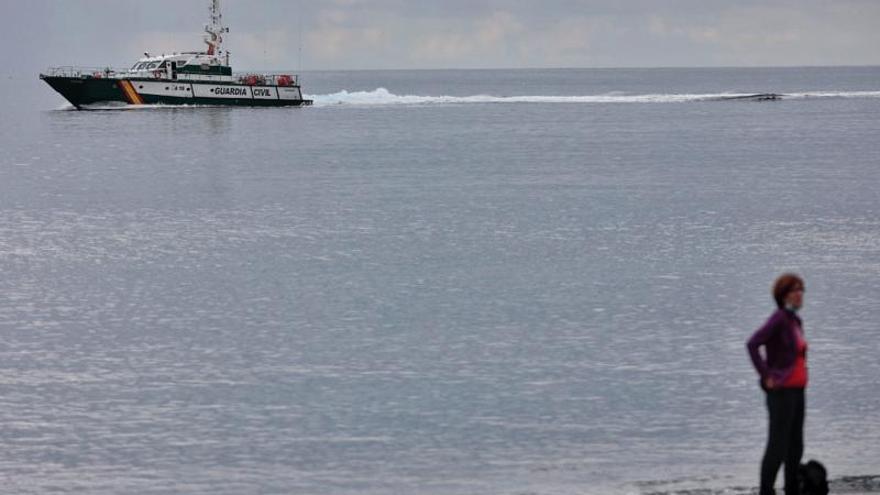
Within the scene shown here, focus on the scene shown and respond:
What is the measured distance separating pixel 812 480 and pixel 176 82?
363ft

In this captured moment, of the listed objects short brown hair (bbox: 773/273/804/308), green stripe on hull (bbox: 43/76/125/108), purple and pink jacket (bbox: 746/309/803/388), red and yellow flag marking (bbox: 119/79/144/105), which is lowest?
purple and pink jacket (bbox: 746/309/803/388)

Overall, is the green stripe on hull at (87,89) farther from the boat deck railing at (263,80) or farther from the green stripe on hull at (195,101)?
the boat deck railing at (263,80)

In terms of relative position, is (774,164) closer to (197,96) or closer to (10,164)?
(10,164)

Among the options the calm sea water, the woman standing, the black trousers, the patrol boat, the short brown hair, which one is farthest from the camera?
the patrol boat

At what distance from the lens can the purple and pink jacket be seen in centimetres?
1286

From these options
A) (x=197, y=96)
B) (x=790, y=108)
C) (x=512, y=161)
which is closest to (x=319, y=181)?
(x=512, y=161)

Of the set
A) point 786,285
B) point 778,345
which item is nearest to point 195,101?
point 778,345

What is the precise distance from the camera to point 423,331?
1085 inches

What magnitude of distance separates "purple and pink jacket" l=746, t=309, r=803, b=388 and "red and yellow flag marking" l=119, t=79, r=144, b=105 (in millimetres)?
112921

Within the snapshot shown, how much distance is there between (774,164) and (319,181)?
92.1 feet

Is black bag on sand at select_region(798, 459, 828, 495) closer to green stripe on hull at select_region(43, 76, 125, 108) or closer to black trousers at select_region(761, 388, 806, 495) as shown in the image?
black trousers at select_region(761, 388, 806, 495)

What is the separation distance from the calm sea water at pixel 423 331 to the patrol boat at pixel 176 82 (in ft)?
163

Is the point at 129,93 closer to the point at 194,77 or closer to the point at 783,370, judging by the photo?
the point at 194,77

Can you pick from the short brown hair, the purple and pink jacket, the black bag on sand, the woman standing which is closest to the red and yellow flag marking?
the black bag on sand
